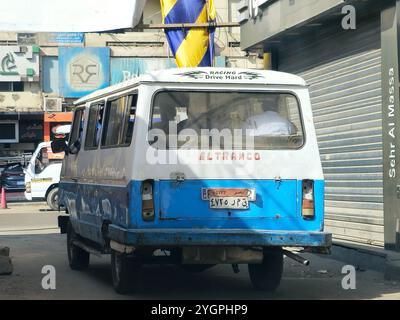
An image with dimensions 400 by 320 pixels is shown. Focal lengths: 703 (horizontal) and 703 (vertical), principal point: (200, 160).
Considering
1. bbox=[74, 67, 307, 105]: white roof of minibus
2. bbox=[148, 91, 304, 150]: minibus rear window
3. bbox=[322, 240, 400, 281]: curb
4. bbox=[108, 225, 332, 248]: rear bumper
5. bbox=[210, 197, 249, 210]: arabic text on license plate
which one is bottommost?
bbox=[322, 240, 400, 281]: curb

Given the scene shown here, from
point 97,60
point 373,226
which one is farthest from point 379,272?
point 97,60

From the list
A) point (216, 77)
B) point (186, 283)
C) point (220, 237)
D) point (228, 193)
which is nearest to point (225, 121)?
point (216, 77)

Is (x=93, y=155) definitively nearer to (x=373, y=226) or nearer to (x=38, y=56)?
(x=373, y=226)

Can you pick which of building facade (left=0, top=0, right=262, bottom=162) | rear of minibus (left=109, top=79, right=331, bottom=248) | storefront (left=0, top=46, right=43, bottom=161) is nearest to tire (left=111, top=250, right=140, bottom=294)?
rear of minibus (left=109, top=79, right=331, bottom=248)

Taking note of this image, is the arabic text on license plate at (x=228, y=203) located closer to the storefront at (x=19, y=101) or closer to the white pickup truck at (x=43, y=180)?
the white pickup truck at (x=43, y=180)

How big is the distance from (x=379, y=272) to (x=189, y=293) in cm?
305

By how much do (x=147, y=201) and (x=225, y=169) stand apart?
0.89 meters

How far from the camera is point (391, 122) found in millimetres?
10047

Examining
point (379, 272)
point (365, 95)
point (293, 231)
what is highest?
point (365, 95)

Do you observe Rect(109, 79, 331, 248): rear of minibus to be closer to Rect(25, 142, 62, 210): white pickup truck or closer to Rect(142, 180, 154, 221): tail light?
Rect(142, 180, 154, 221): tail light

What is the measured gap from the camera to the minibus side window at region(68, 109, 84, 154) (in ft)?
33.2

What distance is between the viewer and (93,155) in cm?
919

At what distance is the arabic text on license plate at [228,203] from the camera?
734cm

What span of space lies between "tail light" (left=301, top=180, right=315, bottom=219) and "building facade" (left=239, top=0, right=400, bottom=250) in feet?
9.13
